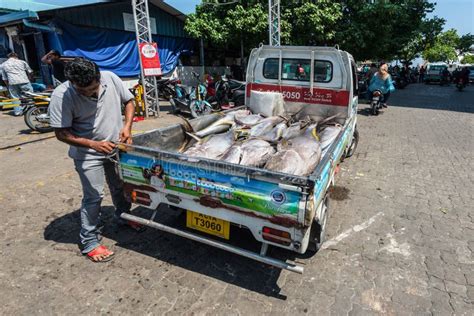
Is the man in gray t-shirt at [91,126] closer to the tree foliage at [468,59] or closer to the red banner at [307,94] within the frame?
the red banner at [307,94]

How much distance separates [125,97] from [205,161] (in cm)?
122

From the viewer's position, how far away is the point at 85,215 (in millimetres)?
2824

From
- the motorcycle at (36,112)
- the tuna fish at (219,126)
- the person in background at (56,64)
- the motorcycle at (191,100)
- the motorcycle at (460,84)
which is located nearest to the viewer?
the tuna fish at (219,126)

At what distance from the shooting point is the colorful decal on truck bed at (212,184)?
2.19 m

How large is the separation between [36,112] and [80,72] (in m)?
6.69

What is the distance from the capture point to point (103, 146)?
2.60 m

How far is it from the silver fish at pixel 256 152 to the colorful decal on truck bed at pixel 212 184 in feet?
1.67

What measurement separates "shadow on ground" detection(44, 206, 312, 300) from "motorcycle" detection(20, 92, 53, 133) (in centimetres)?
506

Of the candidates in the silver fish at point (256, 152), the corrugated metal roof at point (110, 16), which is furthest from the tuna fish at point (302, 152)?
the corrugated metal roof at point (110, 16)

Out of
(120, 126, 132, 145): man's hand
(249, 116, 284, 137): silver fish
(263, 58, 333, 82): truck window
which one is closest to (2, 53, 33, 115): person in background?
(263, 58, 333, 82): truck window

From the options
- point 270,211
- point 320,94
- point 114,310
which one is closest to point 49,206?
point 114,310

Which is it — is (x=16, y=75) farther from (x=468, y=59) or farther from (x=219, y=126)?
(x=468, y=59)

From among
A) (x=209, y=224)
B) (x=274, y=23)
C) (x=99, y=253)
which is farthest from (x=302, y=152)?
(x=274, y=23)

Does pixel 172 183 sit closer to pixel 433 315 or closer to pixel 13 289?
pixel 13 289
